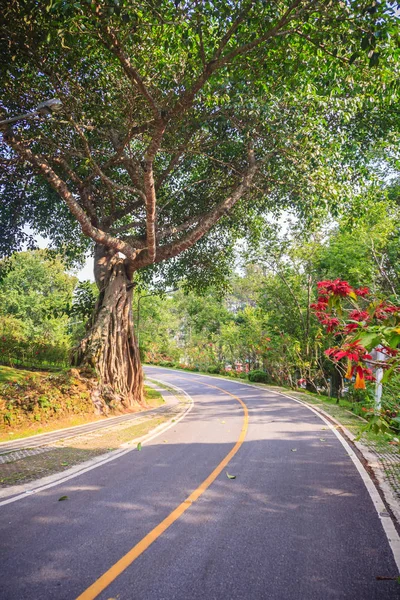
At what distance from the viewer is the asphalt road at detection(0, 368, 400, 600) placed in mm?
2986

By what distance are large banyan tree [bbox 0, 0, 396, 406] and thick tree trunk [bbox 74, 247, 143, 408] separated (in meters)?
0.06

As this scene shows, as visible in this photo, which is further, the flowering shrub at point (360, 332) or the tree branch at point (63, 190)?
the tree branch at point (63, 190)

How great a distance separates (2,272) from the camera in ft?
47.7

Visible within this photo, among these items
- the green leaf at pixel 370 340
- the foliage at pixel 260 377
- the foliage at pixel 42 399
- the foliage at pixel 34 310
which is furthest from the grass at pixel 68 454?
the foliage at pixel 260 377

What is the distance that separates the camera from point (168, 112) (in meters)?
7.25

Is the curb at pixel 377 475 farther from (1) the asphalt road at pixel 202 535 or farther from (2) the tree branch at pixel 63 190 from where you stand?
(2) the tree branch at pixel 63 190

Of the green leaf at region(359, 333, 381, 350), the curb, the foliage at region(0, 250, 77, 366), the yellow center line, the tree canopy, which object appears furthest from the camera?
the foliage at region(0, 250, 77, 366)

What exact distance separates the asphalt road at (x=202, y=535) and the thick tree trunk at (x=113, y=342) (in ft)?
18.6

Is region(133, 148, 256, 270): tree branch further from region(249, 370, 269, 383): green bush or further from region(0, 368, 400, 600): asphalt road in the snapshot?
region(249, 370, 269, 383): green bush

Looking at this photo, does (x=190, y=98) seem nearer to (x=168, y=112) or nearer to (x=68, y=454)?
(x=168, y=112)

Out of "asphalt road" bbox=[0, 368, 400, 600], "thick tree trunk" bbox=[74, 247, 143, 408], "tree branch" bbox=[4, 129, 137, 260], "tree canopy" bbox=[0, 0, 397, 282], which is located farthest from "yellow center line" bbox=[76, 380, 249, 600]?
"tree branch" bbox=[4, 129, 137, 260]

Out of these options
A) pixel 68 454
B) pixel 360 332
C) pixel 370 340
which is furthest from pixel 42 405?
pixel 370 340

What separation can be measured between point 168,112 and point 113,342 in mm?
7986

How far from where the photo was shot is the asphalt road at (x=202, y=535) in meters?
2.99
